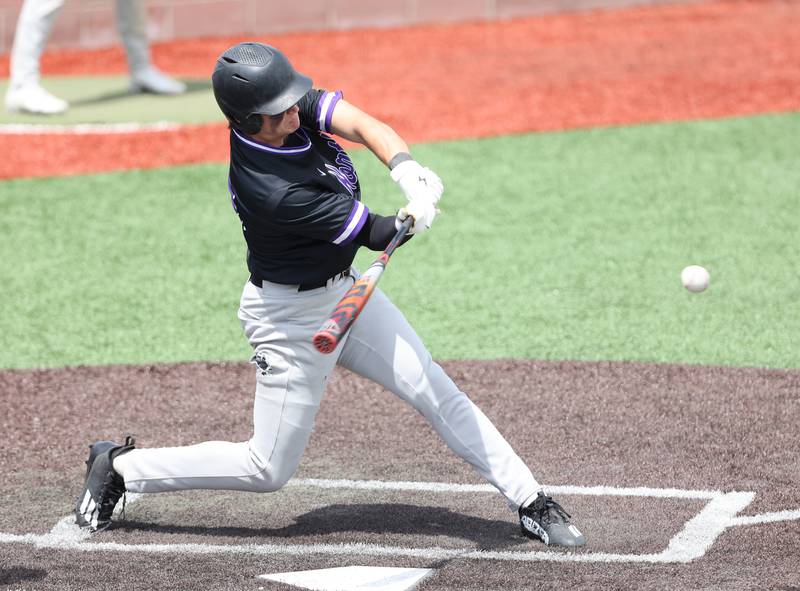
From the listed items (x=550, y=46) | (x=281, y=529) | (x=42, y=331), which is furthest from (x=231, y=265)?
(x=550, y=46)

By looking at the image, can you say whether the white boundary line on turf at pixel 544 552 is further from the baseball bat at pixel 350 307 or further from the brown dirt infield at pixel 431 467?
the baseball bat at pixel 350 307

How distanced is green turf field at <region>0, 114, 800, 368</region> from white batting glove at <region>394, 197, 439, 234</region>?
8.45 feet

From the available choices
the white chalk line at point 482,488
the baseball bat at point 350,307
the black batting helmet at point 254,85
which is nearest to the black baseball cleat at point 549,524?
the white chalk line at point 482,488

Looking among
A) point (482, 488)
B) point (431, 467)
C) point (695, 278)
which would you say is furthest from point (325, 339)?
point (695, 278)

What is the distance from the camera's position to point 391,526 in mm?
4680

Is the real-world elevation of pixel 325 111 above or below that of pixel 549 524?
above

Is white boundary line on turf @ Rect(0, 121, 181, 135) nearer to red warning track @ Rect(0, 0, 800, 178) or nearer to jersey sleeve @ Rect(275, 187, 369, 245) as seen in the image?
red warning track @ Rect(0, 0, 800, 178)

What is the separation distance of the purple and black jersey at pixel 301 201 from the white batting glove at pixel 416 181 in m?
0.16

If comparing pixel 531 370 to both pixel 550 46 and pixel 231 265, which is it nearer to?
pixel 231 265

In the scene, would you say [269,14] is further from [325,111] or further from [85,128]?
[325,111]

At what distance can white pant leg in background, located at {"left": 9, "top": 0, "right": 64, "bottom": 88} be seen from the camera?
10.7 metres

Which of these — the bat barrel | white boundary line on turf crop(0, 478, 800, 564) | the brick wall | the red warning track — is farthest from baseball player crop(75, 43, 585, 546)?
the brick wall

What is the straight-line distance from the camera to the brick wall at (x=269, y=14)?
15305 mm

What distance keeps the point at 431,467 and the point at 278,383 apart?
110 centimetres
